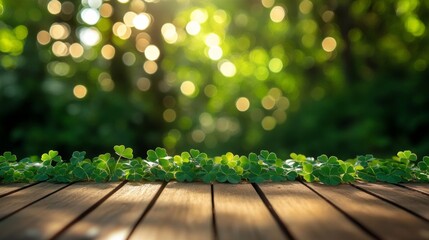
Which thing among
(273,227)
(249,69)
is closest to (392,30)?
(249,69)

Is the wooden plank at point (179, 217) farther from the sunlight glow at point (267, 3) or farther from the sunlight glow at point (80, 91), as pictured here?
the sunlight glow at point (267, 3)

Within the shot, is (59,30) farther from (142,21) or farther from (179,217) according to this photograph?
(179,217)

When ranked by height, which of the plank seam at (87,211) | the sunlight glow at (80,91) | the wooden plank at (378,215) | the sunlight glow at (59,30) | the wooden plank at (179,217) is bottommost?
the plank seam at (87,211)

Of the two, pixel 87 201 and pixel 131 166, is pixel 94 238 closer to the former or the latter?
pixel 87 201

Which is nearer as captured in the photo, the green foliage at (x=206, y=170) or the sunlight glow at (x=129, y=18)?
the green foliage at (x=206, y=170)

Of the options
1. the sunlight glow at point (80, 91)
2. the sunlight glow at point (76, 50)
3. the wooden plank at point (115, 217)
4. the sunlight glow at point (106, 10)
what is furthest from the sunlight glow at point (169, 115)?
the wooden plank at point (115, 217)

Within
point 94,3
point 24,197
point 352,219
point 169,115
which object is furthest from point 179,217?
point 94,3
